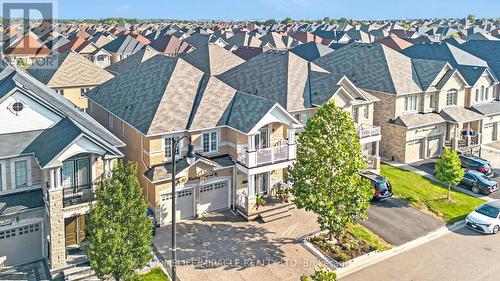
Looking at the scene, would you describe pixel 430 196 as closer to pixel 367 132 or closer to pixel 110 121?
pixel 367 132

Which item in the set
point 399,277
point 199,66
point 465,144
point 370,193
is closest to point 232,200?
point 370,193

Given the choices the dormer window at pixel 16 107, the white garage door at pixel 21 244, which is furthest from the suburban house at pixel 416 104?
the white garage door at pixel 21 244

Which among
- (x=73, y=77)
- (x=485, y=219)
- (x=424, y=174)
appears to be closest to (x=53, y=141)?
(x=485, y=219)

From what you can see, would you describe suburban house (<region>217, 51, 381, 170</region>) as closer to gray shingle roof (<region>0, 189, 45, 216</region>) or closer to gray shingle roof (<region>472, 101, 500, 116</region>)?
gray shingle roof (<region>472, 101, 500, 116</region>)

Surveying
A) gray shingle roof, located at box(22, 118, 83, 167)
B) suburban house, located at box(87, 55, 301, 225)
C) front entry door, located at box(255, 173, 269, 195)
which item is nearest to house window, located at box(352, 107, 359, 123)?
suburban house, located at box(87, 55, 301, 225)

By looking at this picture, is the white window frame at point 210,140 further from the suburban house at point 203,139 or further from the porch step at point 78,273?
the porch step at point 78,273
